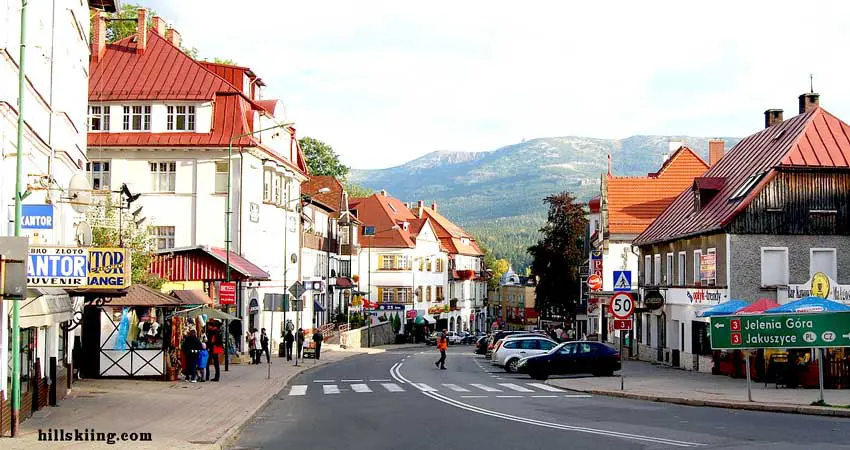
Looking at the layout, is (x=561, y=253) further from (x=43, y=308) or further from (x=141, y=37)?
(x=43, y=308)

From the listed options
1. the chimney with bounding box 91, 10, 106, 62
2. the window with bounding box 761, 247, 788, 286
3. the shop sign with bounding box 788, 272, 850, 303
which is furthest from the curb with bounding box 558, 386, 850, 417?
the chimney with bounding box 91, 10, 106, 62

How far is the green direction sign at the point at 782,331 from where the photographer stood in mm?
24359

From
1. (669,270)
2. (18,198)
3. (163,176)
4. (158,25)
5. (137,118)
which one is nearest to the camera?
(18,198)

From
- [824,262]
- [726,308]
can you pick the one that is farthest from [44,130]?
[824,262]

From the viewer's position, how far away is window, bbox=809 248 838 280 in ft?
121

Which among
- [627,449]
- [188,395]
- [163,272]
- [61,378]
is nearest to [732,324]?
[627,449]

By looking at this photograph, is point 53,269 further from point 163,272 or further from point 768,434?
point 163,272

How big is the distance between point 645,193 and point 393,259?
42.0 meters

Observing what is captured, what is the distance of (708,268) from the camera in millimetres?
38906

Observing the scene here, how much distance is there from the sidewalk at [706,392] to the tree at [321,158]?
203ft

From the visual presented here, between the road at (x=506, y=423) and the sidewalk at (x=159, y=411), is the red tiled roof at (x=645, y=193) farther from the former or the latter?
the sidewalk at (x=159, y=411)

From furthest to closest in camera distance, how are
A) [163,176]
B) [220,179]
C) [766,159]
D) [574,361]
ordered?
[163,176] → [220,179] → [766,159] → [574,361]

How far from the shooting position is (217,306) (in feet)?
150

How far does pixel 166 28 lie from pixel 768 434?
47.4 metres
